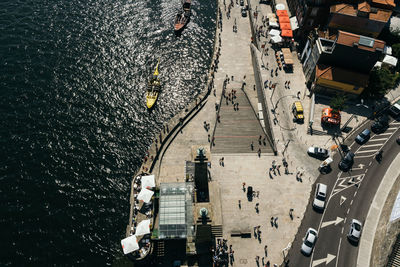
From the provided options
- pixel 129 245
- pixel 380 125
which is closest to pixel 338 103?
pixel 380 125

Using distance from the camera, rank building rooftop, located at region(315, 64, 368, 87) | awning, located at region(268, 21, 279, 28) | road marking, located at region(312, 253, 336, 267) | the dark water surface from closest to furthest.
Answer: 1. road marking, located at region(312, 253, 336, 267)
2. the dark water surface
3. building rooftop, located at region(315, 64, 368, 87)
4. awning, located at region(268, 21, 279, 28)

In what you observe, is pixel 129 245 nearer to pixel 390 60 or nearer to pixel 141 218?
pixel 141 218

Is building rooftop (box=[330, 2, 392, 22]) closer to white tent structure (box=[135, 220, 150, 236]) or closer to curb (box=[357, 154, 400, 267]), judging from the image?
curb (box=[357, 154, 400, 267])

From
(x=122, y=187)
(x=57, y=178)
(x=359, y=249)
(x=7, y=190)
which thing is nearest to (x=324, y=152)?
(x=359, y=249)

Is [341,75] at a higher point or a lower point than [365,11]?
lower

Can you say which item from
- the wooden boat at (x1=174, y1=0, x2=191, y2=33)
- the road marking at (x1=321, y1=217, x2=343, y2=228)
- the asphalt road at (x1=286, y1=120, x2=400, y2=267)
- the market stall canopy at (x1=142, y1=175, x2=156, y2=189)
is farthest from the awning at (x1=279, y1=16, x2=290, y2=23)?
the market stall canopy at (x1=142, y1=175, x2=156, y2=189)

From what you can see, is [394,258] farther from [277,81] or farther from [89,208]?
[89,208]

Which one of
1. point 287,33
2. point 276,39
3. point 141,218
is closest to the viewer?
point 141,218

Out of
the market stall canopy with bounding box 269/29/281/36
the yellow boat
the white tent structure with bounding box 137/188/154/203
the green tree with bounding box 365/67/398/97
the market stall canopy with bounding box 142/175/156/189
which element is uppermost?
the market stall canopy with bounding box 269/29/281/36
